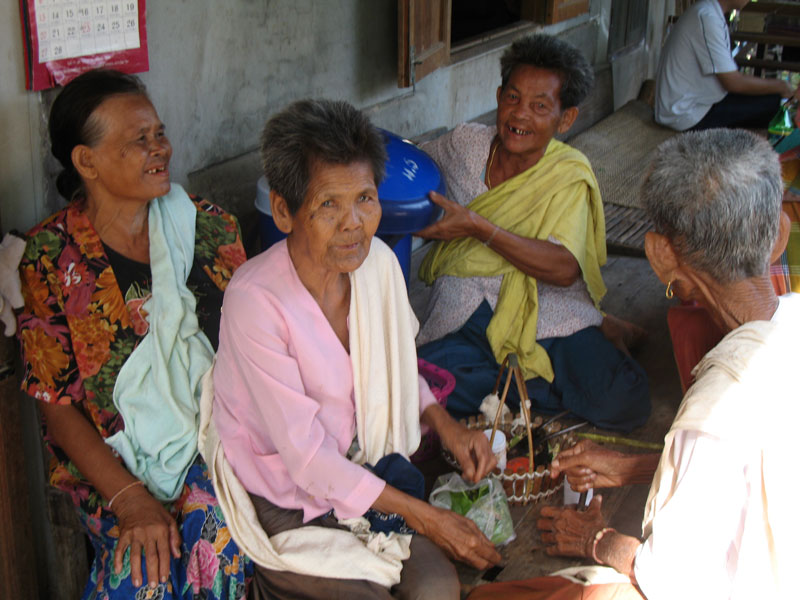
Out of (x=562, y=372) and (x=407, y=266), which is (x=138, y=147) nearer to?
Result: (x=407, y=266)

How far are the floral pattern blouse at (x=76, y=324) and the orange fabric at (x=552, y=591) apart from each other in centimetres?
98

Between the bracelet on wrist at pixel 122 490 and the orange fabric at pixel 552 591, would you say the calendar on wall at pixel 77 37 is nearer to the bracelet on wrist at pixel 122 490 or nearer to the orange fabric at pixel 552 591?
the bracelet on wrist at pixel 122 490

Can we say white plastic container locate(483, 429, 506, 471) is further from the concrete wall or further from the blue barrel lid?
the concrete wall

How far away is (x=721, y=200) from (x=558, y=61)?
1.24 meters

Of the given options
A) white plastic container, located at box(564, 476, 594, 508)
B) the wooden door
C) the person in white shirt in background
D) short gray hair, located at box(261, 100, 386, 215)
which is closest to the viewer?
short gray hair, located at box(261, 100, 386, 215)

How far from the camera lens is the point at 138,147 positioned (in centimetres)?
215

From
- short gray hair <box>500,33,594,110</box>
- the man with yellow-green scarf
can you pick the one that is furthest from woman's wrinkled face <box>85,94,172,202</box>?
short gray hair <box>500,33,594,110</box>

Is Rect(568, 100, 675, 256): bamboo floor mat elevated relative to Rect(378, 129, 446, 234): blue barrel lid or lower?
lower

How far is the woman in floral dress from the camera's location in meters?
2.05

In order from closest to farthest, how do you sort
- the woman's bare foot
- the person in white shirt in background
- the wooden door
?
the woman's bare foot
the wooden door
the person in white shirt in background

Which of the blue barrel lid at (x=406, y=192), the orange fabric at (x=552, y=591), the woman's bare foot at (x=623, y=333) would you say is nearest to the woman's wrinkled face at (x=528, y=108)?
the blue barrel lid at (x=406, y=192)

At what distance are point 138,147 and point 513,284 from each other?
1.37 m

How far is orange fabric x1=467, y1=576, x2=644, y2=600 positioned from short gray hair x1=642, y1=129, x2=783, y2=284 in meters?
0.71

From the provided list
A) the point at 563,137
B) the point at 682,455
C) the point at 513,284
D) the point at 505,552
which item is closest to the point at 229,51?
the point at 513,284
